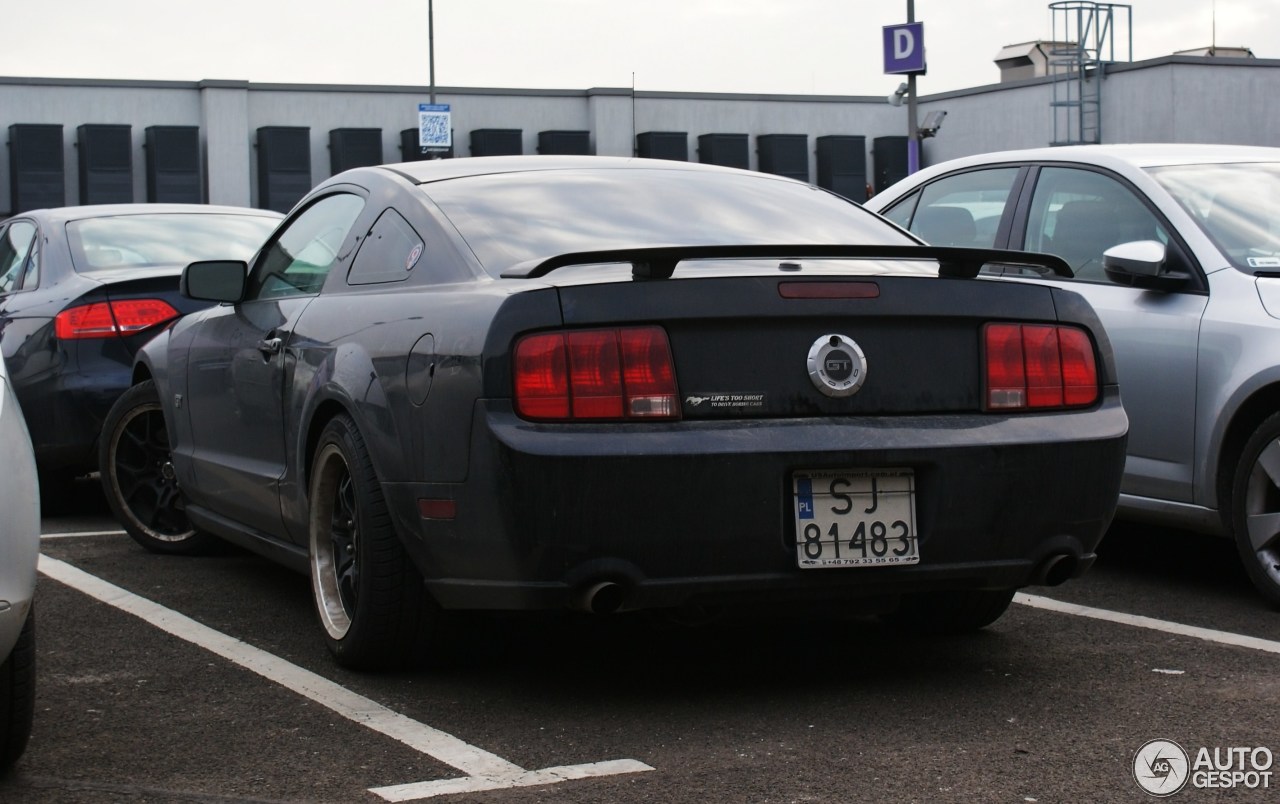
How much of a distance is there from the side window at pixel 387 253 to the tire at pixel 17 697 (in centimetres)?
150

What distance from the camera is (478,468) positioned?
4.03 metres

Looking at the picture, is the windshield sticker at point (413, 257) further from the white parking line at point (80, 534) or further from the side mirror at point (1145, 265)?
the white parking line at point (80, 534)

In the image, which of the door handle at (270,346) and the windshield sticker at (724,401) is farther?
the door handle at (270,346)

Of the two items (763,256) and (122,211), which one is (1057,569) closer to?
(763,256)

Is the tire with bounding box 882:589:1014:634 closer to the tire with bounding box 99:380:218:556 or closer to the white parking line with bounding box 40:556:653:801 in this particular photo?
the white parking line with bounding box 40:556:653:801

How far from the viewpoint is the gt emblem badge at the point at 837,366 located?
416cm

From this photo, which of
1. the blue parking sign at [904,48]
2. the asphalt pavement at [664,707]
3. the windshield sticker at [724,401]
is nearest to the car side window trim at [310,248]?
the asphalt pavement at [664,707]

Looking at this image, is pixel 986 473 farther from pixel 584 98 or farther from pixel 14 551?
pixel 584 98

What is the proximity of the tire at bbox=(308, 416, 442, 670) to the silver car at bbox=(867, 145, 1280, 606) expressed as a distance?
264cm

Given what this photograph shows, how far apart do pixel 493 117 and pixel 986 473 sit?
4349cm

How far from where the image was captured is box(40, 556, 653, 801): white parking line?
3.65 metres

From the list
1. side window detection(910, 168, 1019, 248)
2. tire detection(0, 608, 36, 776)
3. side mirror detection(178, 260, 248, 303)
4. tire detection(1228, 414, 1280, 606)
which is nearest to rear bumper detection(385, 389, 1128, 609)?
tire detection(0, 608, 36, 776)

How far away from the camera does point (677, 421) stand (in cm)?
405

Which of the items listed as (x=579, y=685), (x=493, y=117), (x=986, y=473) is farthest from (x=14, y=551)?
(x=493, y=117)
